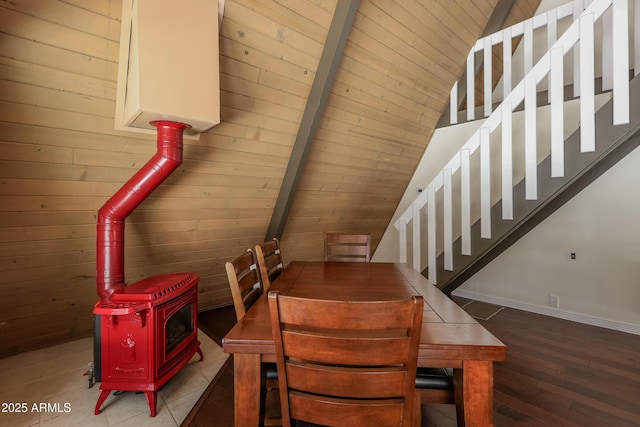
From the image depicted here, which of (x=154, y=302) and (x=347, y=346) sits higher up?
(x=347, y=346)

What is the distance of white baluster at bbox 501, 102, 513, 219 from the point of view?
90.8 inches

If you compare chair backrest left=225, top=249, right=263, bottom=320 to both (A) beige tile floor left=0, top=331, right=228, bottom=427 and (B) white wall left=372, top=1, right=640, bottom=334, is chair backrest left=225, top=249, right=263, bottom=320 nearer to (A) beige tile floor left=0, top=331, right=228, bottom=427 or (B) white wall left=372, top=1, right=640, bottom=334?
(A) beige tile floor left=0, top=331, right=228, bottom=427

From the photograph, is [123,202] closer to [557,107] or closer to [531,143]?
[531,143]

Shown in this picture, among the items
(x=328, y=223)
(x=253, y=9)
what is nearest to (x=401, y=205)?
(x=328, y=223)

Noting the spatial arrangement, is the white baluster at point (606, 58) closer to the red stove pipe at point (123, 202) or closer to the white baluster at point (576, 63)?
the white baluster at point (576, 63)

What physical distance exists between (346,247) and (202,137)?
1.41 metres

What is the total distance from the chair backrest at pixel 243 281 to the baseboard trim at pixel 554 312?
2936mm

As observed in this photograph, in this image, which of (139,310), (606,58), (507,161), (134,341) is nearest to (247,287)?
(139,310)

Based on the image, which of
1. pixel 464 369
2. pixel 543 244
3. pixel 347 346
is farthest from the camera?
pixel 543 244

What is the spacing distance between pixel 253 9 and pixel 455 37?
2036mm

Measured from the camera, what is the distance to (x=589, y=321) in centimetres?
281

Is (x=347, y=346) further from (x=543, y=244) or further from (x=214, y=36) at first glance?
(x=543, y=244)

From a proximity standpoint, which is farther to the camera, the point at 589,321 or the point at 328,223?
the point at 328,223

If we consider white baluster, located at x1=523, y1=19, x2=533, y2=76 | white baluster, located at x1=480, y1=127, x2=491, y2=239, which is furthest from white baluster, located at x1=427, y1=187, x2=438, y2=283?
white baluster, located at x1=523, y1=19, x2=533, y2=76
